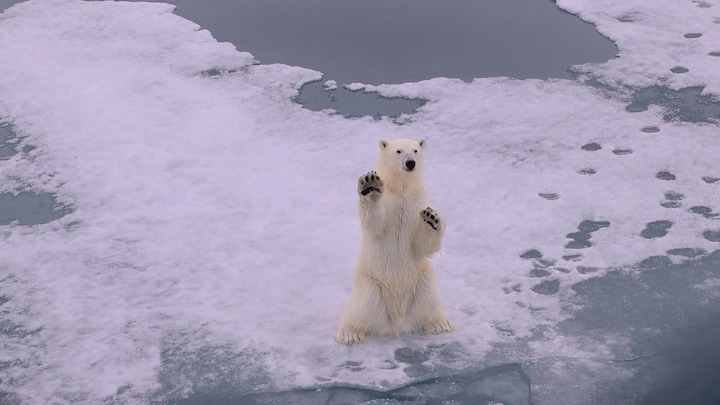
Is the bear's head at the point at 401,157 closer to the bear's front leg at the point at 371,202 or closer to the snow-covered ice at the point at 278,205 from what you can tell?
the bear's front leg at the point at 371,202

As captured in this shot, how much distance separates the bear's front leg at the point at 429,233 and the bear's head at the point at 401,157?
334mm

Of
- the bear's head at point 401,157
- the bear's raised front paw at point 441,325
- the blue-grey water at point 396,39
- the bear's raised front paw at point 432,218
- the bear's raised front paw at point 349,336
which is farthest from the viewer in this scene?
the blue-grey water at point 396,39

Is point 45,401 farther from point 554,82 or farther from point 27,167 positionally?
point 554,82

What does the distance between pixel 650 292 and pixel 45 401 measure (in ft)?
13.3

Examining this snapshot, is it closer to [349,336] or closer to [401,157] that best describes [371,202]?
[401,157]

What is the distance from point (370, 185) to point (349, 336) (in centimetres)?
106

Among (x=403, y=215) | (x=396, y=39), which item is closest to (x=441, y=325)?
(x=403, y=215)

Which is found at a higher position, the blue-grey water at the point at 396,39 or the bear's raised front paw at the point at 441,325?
the blue-grey water at the point at 396,39

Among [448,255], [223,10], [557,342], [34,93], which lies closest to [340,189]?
[448,255]

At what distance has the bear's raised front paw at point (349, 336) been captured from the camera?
5691 mm

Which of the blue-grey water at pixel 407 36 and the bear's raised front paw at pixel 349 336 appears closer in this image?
the bear's raised front paw at pixel 349 336

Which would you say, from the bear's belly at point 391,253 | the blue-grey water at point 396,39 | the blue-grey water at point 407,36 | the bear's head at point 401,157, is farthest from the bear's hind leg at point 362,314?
the blue-grey water at point 407,36

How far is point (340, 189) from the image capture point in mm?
7734

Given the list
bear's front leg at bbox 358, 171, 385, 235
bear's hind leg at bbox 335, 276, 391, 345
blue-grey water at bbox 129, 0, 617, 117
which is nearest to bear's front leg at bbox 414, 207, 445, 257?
bear's front leg at bbox 358, 171, 385, 235
